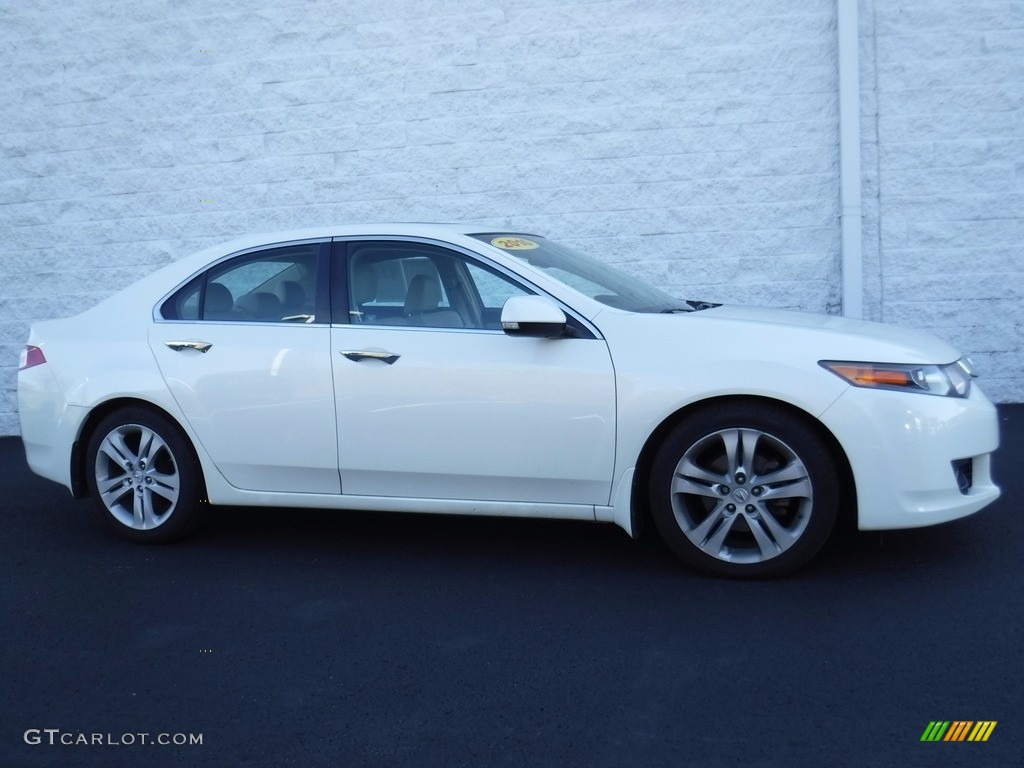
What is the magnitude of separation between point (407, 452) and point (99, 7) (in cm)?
622

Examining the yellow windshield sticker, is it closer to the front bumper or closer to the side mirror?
the side mirror

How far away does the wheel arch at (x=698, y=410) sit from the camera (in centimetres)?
444

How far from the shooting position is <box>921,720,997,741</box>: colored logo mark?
3105mm

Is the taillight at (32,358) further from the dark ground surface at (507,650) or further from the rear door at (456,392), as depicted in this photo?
the rear door at (456,392)

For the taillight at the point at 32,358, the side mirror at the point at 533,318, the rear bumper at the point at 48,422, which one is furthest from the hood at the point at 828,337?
the taillight at the point at 32,358

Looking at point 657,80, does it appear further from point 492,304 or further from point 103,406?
point 103,406

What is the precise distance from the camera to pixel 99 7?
9.18 m

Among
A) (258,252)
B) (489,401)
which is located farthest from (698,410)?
(258,252)

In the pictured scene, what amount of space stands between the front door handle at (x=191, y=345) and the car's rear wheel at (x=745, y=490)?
2147mm

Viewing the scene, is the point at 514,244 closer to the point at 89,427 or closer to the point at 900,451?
the point at 900,451

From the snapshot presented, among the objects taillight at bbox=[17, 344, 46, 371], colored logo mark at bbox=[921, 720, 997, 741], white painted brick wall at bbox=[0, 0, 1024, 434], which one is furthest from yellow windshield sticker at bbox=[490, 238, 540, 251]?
white painted brick wall at bbox=[0, 0, 1024, 434]

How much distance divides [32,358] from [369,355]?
1884 millimetres

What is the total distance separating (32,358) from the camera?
557cm

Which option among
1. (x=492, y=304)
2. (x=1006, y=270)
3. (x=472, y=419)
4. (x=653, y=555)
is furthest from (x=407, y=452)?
(x=1006, y=270)
